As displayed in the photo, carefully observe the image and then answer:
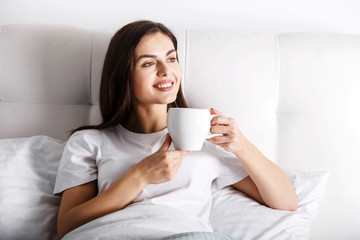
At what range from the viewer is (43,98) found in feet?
4.83

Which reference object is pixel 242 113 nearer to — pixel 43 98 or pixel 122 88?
pixel 122 88

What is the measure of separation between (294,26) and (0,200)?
141 centimetres

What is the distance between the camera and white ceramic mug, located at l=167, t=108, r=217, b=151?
0.91 metres

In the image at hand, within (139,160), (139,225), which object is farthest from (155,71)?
(139,225)

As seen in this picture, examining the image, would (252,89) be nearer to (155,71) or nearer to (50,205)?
(155,71)

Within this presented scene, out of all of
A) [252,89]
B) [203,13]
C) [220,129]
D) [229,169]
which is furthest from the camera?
[203,13]

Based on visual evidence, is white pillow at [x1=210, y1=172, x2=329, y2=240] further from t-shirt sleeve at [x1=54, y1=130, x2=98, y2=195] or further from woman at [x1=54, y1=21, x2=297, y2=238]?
t-shirt sleeve at [x1=54, y1=130, x2=98, y2=195]

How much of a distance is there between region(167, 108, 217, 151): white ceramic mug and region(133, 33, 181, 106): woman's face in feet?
0.79

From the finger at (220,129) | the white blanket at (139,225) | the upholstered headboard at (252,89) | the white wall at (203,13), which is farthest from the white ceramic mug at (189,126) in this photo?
the white wall at (203,13)

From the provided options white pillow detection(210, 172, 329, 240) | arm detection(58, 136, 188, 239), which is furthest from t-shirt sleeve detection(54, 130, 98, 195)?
white pillow detection(210, 172, 329, 240)

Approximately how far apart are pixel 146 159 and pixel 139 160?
0.44 ft

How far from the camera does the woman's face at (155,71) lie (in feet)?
3.82

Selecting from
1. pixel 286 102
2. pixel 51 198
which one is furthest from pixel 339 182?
pixel 51 198

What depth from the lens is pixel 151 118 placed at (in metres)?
1.30
